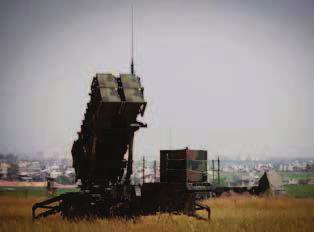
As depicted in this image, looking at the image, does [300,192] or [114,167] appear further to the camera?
[300,192]

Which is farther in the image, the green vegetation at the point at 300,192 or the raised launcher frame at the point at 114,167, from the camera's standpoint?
the green vegetation at the point at 300,192

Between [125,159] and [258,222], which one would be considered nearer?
[258,222]

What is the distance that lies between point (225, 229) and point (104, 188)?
4441 millimetres

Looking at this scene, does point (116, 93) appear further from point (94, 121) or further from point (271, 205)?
point (271, 205)

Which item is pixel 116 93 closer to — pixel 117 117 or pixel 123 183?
pixel 117 117

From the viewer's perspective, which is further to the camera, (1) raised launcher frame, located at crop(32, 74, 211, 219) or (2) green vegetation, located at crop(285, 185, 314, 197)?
(2) green vegetation, located at crop(285, 185, 314, 197)

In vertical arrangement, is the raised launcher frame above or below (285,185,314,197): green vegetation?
above

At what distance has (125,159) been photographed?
601 inches

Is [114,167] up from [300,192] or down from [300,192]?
up

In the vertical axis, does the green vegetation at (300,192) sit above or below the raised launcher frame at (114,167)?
below

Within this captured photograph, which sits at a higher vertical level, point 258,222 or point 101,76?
point 101,76

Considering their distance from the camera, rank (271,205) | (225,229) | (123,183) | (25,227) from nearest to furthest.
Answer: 1. (225,229)
2. (25,227)
3. (123,183)
4. (271,205)

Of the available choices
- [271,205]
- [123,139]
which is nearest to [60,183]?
[271,205]

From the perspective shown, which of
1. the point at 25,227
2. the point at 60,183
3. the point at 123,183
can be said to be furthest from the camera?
the point at 60,183
